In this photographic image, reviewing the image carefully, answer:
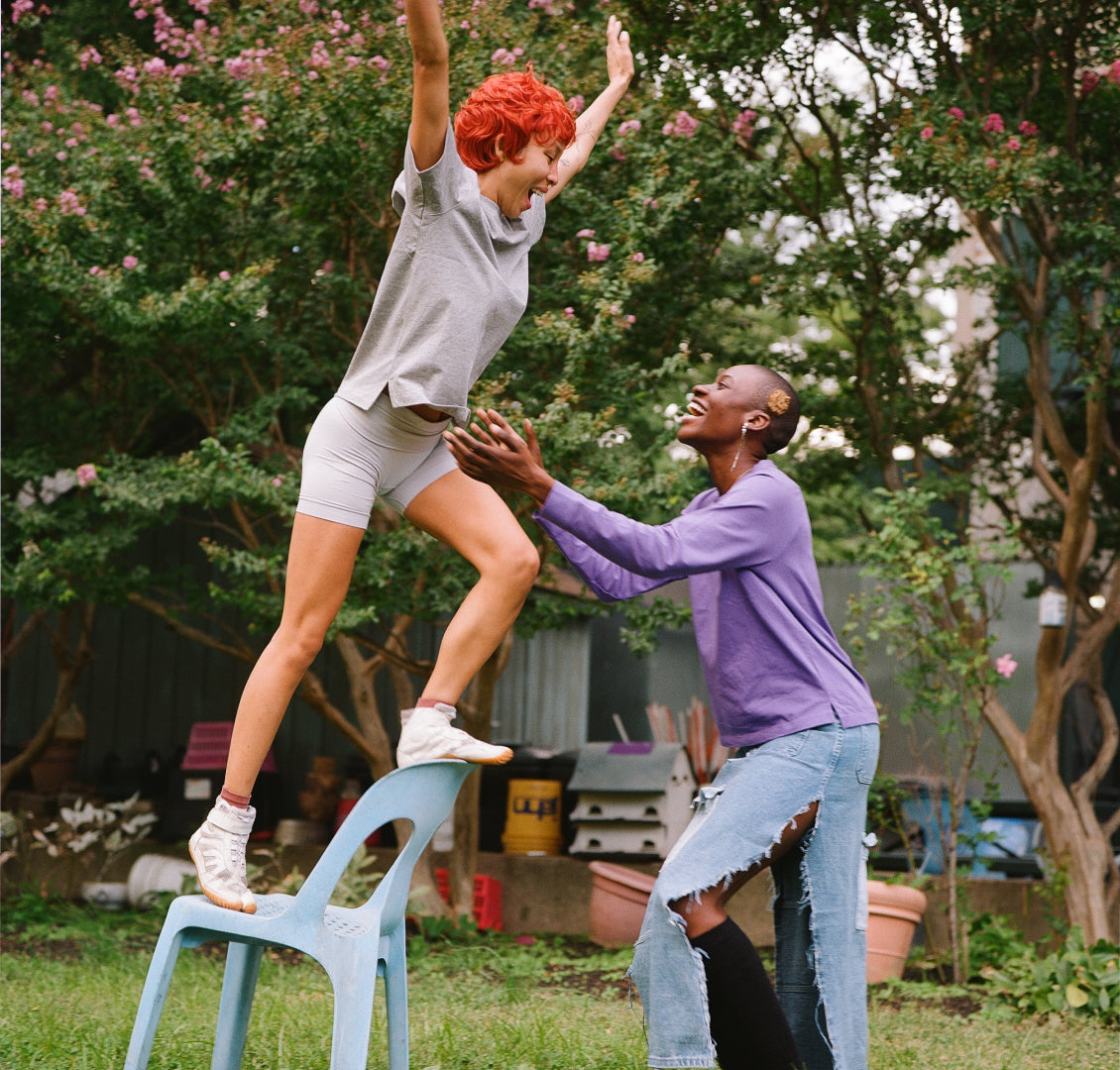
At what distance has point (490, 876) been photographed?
25.1 feet

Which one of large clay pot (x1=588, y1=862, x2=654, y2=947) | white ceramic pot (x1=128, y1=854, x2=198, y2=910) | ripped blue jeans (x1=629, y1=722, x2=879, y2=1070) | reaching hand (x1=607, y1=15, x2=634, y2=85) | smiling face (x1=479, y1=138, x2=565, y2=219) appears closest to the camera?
ripped blue jeans (x1=629, y1=722, x2=879, y2=1070)

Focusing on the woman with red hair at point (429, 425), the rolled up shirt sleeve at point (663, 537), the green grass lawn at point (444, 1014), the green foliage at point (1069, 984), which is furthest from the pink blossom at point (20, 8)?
the green foliage at point (1069, 984)

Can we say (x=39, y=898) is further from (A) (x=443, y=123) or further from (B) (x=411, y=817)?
(A) (x=443, y=123)

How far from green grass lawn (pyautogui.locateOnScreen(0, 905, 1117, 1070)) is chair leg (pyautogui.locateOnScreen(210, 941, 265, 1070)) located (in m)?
0.81

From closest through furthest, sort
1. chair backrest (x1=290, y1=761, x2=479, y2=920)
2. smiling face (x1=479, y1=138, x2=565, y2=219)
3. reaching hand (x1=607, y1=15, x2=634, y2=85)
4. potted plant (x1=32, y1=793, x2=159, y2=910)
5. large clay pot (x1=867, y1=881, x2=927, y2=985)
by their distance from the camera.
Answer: chair backrest (x1=290, y1=761, x2=479, y2=920) < smiling face (x1=479, y1=138, x2=565, y2=219) < reaching hand (x1=607, y1=15, x2=634, y2=85) < large clay pot (x1=867, y1=881, x2=927, y2=985) < potted plant (x1=32, y1=793, x2=159, y2=910)

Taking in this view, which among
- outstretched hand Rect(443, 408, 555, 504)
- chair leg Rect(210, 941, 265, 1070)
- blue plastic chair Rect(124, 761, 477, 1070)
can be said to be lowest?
chair leg Rect(210, 941, 265, 1070)

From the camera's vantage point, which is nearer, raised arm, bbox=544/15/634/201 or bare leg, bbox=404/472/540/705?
bare leg, bbox=404/472/540/705

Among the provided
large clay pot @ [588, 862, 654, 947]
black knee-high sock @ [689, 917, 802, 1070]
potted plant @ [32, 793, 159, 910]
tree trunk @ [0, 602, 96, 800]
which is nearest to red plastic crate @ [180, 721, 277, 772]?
potted plant @ [32, 793, 159, 910]

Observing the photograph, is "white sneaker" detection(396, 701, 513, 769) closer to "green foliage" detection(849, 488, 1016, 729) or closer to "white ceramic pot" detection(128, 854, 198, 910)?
"green foliage" detection(849, 488, 1016, 729)

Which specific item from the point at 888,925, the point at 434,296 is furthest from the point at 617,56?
the point at 888,925

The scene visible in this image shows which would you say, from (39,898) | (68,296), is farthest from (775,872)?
(39,898)

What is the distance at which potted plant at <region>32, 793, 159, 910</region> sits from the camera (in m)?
7.52

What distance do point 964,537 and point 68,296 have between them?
15.5 feet

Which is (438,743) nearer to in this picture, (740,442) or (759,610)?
(759,610)
